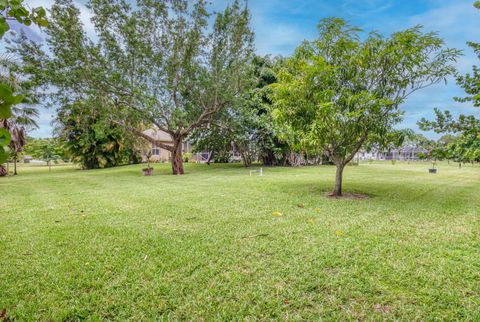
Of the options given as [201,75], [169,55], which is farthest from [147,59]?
[201,75]

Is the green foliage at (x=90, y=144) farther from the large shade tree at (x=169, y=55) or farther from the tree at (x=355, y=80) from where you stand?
the tree at (x=355, y=80)

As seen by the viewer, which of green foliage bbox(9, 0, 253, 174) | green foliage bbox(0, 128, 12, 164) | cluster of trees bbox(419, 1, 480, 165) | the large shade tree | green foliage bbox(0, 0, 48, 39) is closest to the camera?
green foliage bbox(0, 128, 12, 164)

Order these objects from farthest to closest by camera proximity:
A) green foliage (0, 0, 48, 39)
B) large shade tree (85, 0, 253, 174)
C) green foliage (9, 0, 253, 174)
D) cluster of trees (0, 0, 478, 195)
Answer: large shade tree (85, 0, 253, 174) < green foliage (9, 0, 253, 174) < cluster of trees (0, 0, 478, 195) < green foliage (0, 0, 48, 39)

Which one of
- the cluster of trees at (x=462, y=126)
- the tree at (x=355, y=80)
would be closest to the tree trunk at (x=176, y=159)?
the tree at (x=355, y=80)

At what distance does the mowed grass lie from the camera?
2154 millimetres

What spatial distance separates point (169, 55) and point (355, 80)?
965cm

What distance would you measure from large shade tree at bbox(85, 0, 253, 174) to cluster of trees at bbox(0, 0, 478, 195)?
1.9 inches

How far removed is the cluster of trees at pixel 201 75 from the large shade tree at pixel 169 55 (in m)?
0.05

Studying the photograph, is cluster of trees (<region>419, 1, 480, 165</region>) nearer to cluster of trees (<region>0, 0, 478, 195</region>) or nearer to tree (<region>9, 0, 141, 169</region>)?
cluster of trees (<region>0, 0, 478, 195</region>)

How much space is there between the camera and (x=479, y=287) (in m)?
2.46

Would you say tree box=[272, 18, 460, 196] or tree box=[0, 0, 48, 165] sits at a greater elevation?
tree box=[272, 18, 460, 196]

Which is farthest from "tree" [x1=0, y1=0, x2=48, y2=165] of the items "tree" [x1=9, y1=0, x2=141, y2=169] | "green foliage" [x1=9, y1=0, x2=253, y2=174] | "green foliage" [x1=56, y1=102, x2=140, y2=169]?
"green foliage" [x1=56, y1=102, x2=140, y2=169]

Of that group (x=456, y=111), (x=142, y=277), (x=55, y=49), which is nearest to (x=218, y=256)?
(x=142, y=277)

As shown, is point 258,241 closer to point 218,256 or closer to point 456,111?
point 218,256
